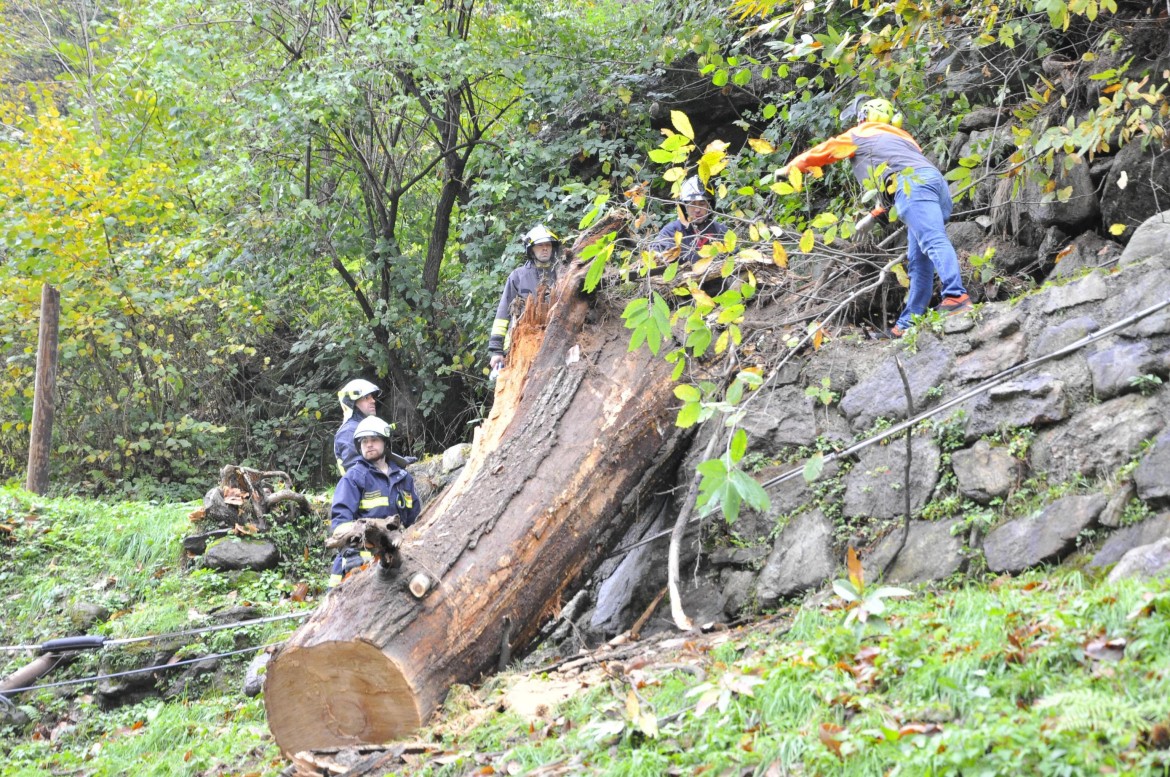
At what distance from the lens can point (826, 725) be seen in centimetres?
333

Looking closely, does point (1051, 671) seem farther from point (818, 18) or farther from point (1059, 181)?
point (818, 18)

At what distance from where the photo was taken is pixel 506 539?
5.47 meters

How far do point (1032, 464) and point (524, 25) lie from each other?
→ 383 inches

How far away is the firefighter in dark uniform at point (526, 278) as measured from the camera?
867 cm

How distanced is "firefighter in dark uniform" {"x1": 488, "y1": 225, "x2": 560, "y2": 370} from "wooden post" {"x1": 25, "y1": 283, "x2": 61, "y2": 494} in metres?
5.31

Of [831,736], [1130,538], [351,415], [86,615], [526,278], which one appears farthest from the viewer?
[526,278]

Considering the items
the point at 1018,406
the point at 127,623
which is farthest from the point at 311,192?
the point at 1018,406

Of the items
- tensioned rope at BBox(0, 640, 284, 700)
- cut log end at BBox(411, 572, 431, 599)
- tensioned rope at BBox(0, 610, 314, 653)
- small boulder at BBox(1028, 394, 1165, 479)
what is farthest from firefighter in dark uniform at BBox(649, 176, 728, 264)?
tensioned rope at BBox(0, 640, 284, 700)

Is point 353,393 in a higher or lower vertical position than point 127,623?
higher

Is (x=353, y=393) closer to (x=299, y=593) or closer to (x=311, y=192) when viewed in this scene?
(x=299, y=593)

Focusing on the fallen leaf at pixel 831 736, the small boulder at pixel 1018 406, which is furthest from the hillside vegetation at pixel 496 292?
the small boulder at pixel 1018 406

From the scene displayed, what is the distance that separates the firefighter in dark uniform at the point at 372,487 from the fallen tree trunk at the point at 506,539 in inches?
32.7

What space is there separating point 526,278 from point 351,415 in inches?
82.7

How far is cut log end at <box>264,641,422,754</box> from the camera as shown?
16.0ft
